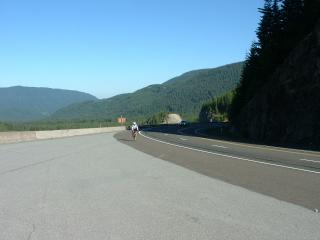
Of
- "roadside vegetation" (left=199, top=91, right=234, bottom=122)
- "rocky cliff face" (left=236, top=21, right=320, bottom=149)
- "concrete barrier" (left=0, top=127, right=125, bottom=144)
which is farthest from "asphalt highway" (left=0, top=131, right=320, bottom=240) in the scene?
"roadside vegetation" (left=199, top=91, right=234, bottom=122)

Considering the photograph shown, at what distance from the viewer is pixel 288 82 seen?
139 ft

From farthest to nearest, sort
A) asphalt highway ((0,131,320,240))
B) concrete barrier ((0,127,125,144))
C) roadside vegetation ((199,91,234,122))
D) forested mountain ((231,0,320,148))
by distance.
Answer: roadside vegetation ((199,91,234,122))
concrete barrier ((0,127,125,144))
forested mountain ((231,0,320,148))
asphalt highway ((0,131,320,240))

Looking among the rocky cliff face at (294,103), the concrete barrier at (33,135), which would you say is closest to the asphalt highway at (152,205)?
the rocky cliff face at (294,103)

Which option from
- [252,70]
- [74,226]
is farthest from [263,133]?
[74,226]

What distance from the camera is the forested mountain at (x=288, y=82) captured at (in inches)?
1462

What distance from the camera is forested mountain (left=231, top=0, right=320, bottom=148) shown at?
1462 inches

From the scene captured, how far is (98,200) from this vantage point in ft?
34.1

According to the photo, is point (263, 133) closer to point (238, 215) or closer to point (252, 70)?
point (252, 70)

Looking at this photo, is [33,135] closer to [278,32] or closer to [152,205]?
[278,32]

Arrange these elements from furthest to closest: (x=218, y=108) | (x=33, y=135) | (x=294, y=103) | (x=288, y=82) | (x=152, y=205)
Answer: (x=218, y=108) → (x=33, y=135) → (x=288, y=82) → (x=294, y=103) → (x=152, y=205)

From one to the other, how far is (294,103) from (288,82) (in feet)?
9.16

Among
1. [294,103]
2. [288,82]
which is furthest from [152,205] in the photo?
[288,82]

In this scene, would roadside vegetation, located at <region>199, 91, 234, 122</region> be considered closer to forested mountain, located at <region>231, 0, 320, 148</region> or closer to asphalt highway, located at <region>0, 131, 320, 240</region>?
forested mountain, located at <region>231, 0, 320, 148</region>

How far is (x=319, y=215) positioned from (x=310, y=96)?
30129mm
